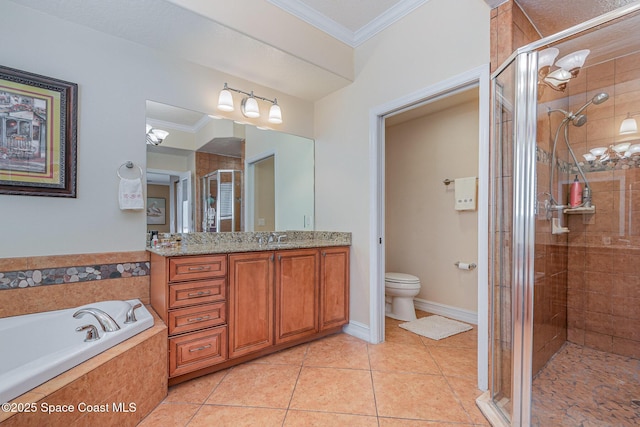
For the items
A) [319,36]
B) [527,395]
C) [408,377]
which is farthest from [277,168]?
[527,395]

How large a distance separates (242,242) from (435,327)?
2.00 meters

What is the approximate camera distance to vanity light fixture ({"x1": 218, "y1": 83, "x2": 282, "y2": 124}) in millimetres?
2418

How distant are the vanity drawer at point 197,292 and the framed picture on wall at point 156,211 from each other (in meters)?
0.66

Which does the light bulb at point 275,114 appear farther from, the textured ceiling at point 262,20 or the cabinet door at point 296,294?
the cabinet door at point 296,294

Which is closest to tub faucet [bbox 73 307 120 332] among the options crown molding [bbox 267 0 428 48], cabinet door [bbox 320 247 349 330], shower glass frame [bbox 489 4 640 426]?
cabinet door [bbox 320 247 349 330]

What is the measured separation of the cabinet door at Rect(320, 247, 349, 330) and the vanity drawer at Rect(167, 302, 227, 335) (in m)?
0.87

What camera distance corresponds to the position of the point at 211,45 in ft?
6.93

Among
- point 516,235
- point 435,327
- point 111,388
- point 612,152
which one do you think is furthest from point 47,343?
point 612,152

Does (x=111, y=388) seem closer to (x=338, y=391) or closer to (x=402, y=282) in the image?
(x=338, y=391)

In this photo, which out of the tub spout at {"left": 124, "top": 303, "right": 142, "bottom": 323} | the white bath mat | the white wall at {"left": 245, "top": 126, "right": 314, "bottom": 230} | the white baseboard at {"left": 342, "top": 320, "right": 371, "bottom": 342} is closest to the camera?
the tub spout at {"left": 124, "top": 303, "right": 142, "bottom": 323}

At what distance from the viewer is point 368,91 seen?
2.57 m

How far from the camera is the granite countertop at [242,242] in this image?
2.02 meters

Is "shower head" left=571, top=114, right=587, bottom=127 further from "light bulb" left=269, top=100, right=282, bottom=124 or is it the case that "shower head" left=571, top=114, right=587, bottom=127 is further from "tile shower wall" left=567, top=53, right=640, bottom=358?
"light bulb" left=269, top=100, right=282, bottom=124

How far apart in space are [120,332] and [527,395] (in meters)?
1.98
